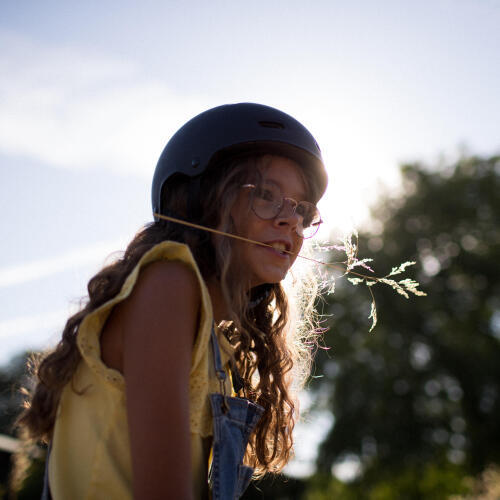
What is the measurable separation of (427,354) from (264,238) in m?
21.7

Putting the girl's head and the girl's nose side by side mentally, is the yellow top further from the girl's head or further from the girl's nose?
the girl's nose

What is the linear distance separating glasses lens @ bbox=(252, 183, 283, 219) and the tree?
19.6m

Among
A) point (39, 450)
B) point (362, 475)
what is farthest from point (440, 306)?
point (39, 450)

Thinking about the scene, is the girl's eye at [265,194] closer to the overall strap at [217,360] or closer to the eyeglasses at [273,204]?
the eyeglasses at [273,204]

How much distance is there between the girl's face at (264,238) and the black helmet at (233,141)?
176 millimetres

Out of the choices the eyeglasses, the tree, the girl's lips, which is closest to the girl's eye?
the eyeglasses

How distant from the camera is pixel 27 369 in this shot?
8.75 ft

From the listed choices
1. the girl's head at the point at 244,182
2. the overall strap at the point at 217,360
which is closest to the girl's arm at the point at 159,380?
the overall strap at the point at 217,360

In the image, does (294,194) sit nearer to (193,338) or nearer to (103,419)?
(193,338)

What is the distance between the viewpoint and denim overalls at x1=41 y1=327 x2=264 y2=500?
1838 millimetres

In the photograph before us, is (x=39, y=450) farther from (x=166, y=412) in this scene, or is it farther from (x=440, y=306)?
(x=166, y=412)

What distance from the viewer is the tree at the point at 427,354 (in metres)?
20.9

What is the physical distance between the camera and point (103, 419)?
1.79m

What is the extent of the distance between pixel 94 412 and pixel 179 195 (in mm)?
1135
